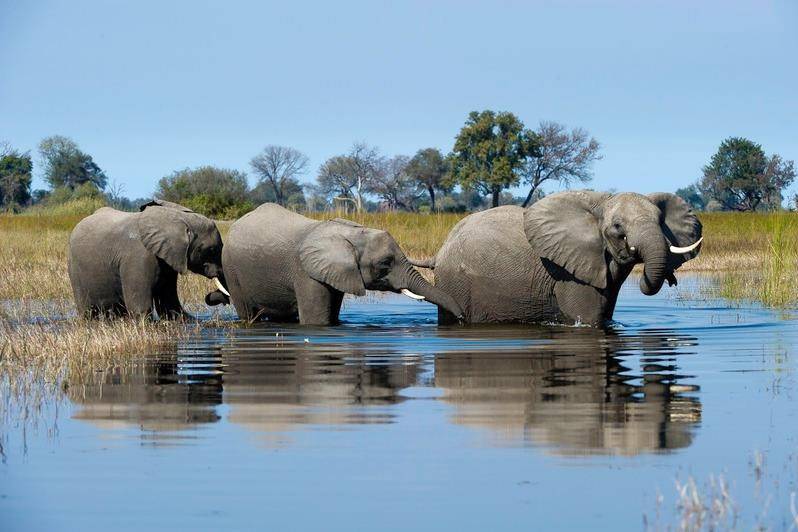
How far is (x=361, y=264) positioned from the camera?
15.8 metres

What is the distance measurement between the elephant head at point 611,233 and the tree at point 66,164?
76.9 metres

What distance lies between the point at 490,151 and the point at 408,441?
228 ft

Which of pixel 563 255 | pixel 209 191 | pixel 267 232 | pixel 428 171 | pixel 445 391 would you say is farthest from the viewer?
pixel 428 171

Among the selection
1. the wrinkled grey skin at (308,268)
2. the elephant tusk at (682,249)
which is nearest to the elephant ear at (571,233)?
the elephant tusk at (682,249)

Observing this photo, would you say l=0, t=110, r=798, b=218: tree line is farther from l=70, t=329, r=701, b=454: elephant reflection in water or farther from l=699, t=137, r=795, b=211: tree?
l=70, t=329, r=701, b=454: elephant reflection in water

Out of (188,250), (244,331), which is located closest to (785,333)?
(244,331)

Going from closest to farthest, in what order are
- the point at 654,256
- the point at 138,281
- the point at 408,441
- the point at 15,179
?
the point at 408,441, the point at 654,256, the point at 138,281, the point at 15,179

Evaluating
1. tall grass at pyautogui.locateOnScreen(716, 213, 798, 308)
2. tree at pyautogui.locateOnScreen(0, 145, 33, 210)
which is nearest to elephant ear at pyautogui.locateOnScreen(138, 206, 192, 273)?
tall grass at pyautogui.locateOnScreen(716, 213, 798, 308)

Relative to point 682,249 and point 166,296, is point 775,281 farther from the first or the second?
point 166,296

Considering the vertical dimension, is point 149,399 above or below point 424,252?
below

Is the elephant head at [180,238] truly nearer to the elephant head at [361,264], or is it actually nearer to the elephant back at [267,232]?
the elephant back at [267,232]

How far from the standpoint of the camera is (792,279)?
63.0 ft

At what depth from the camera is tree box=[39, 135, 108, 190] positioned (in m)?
89.9

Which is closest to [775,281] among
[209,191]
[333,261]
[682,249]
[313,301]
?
[682,249]
